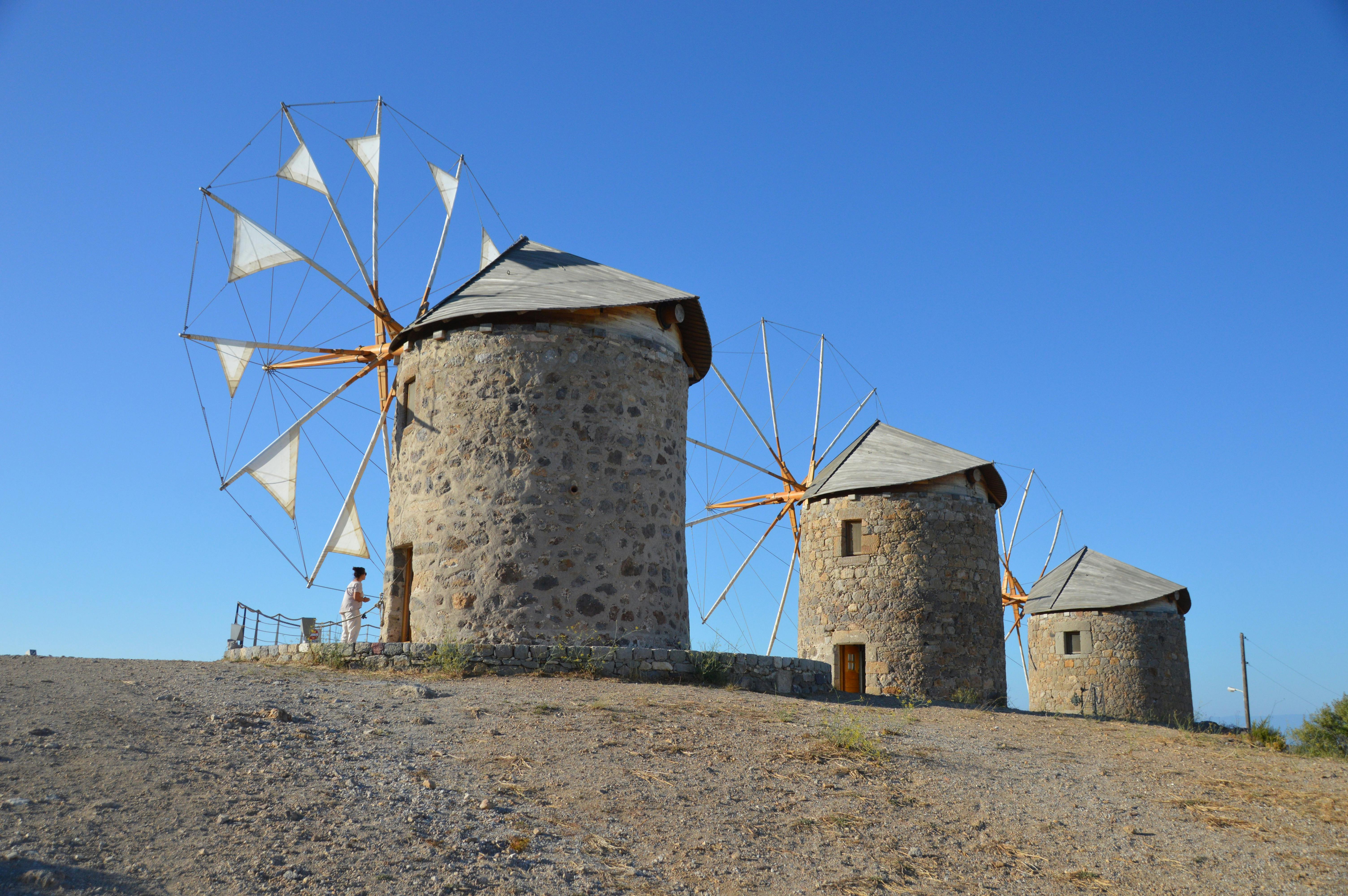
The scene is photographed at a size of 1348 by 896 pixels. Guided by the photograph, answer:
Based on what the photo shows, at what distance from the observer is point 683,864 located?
4984mm

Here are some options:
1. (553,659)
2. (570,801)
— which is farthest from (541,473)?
(570,801)

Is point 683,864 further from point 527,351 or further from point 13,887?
point 527,351

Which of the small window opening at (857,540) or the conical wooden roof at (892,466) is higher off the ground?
the conical wooden roof at (892,466)

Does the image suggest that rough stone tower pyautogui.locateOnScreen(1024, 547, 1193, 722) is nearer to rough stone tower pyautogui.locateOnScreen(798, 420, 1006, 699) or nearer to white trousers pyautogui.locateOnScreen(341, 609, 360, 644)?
rough stone tower pyautogui.locateOnScreen(798, 420, 1006, 699)

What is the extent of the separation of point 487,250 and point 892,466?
8.39m

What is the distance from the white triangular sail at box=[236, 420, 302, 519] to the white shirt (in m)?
4.07

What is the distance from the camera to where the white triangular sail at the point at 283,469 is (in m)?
14.9

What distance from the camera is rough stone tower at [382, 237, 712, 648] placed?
10703 mm

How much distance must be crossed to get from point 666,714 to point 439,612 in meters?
3.63

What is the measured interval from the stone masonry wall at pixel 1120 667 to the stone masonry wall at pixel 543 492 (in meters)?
14.3

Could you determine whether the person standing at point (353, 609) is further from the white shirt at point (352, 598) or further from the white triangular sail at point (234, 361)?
the white triangular sail at point (234, 361)

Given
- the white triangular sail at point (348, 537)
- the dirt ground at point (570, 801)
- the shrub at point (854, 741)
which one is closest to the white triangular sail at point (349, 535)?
the white triangular sail at point (348, 537)

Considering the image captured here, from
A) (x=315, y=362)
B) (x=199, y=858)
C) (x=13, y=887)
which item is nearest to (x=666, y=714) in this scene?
(x=199, y=858)

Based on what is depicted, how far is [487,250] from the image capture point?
1669 cm
